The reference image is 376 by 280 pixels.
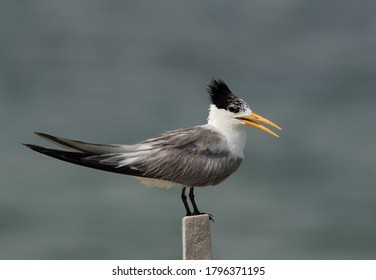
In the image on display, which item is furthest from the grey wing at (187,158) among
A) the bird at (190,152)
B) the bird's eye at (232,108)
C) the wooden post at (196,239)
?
the wooden post at (196,239)

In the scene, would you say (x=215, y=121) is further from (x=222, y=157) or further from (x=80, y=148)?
(x=80, y=148)

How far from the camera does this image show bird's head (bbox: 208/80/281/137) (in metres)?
8.91

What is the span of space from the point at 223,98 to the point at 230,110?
17cm

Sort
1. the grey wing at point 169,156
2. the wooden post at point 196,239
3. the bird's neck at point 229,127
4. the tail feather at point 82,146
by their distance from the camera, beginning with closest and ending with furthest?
the tail feather at point 82,146 < the grey wing at point 169,156 < the wooden post at point 196,239 < the bird's neck at point 229,127

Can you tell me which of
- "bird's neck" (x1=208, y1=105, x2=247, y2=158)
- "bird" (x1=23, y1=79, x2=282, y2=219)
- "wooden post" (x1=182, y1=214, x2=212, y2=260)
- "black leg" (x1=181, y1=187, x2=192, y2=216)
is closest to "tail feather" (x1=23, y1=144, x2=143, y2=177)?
"bird" (x1=23, y1=79, x2=282, y2=219)

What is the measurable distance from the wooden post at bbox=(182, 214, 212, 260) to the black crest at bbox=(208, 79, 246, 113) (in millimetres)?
1321

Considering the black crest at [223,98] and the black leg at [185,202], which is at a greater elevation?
the black crest at [223,98]

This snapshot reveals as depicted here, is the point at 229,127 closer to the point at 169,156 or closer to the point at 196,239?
the point at 169,156

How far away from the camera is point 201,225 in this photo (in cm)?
860

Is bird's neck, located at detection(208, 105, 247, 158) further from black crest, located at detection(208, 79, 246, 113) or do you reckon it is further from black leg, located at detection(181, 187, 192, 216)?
black leg, located at detection(181, 187, 192, 216)

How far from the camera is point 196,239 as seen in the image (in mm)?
8562

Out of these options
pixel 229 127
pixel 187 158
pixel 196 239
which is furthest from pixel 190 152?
pixel 196 239

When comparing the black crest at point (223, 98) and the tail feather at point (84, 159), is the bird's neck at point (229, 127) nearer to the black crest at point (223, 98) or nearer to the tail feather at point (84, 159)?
the black crest at point (223, 98)

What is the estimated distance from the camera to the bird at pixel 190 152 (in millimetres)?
8414
